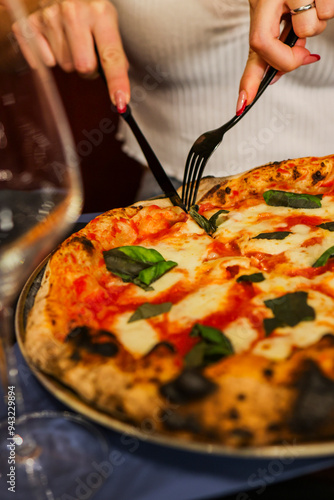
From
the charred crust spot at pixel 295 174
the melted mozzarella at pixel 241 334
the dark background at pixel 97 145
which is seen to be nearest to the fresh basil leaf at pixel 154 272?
the melted mozzarella at pixel 241 334

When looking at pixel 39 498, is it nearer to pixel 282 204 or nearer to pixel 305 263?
pixel 305 263

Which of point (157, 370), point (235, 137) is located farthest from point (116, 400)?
point (235, 137)

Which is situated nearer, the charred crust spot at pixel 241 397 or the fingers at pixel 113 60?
the charred crust spot at pixel 241 397

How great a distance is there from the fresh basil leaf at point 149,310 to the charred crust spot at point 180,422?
24 cm

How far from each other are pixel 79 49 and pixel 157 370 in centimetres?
91

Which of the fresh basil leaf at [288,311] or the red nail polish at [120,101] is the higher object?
the red nail polish at [120,101]

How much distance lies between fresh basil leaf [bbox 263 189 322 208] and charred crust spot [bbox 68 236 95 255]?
0.49 meters

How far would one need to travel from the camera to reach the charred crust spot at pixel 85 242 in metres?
1.09

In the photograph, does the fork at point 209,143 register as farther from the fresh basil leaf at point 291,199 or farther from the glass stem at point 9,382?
the glass stem at point 9,382

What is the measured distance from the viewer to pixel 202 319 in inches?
34.8

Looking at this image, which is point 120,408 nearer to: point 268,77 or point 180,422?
point 180,422

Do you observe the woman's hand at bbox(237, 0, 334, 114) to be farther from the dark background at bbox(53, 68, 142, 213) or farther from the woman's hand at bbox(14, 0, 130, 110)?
the dark background at bbox(53, 68, 142, 213)

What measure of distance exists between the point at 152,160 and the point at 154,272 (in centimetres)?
33

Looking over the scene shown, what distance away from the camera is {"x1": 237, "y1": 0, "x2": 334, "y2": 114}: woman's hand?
3.98ft
